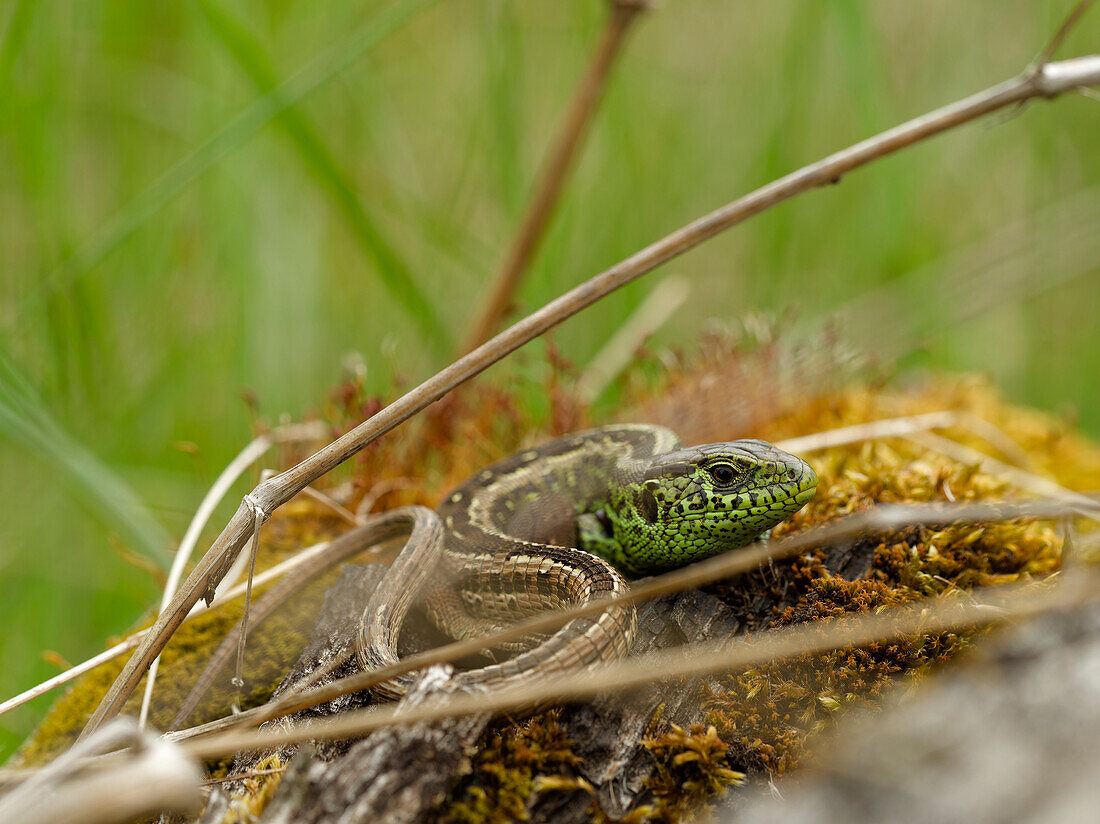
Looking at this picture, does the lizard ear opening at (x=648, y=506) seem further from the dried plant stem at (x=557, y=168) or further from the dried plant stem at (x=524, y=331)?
the dried plant stem at (x=557, y=168)

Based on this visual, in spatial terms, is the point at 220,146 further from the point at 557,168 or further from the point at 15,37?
the point at 557,168

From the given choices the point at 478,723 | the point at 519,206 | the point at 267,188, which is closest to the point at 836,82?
the point at 519,206

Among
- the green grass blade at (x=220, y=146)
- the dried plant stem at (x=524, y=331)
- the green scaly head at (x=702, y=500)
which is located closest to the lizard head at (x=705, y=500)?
the green scaly head at (x=702, y=500)

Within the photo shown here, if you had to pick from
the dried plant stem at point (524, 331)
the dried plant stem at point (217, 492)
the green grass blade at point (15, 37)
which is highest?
the green grass blade at point (15, 37)

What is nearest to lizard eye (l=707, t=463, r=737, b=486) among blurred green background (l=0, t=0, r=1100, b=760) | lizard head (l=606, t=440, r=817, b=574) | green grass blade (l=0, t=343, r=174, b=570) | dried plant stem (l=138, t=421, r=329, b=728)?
lizard head (l=606, t=440, r=817, b=574)

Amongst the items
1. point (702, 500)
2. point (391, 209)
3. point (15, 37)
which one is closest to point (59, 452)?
point (15, 37)

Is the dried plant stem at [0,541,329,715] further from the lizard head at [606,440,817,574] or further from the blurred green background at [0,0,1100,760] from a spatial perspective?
the lizard head at [606,440,817,574]
